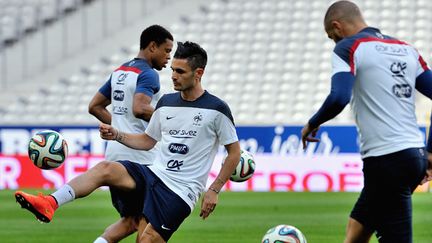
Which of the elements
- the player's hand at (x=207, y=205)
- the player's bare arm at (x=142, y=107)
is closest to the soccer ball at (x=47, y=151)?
the player's bare arm at (x=142, y=107)

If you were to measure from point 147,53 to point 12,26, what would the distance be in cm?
1963

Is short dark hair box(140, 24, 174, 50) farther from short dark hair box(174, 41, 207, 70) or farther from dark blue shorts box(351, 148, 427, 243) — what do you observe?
dark blue shorts box(351, 148, 427, 243)

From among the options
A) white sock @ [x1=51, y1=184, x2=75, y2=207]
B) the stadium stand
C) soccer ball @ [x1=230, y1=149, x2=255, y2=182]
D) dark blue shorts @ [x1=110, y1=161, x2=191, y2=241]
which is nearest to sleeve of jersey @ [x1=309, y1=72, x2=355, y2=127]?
dark blue shorts @ [x1=110, y1=161, x2=191, y2=241]

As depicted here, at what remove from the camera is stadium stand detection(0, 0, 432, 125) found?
25.8 m

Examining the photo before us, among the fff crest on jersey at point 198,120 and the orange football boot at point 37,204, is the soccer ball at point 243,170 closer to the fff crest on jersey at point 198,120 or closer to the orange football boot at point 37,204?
the fff crest on jersey at point 198,120

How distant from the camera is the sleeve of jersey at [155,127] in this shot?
25.9ft

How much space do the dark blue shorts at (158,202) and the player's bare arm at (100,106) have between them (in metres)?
1.42

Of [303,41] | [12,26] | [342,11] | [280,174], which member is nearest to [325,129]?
[280,174]

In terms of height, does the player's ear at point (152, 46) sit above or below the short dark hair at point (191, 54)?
below

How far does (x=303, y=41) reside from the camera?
2680cm

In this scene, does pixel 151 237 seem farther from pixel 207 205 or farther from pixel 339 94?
pixel 339 94

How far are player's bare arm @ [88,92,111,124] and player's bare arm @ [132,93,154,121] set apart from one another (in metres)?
0.74

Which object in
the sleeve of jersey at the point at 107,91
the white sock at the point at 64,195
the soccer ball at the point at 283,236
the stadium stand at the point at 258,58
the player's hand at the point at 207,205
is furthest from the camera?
the stadium stand at the point at 258,58

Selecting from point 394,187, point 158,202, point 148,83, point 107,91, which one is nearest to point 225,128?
point 158,202
